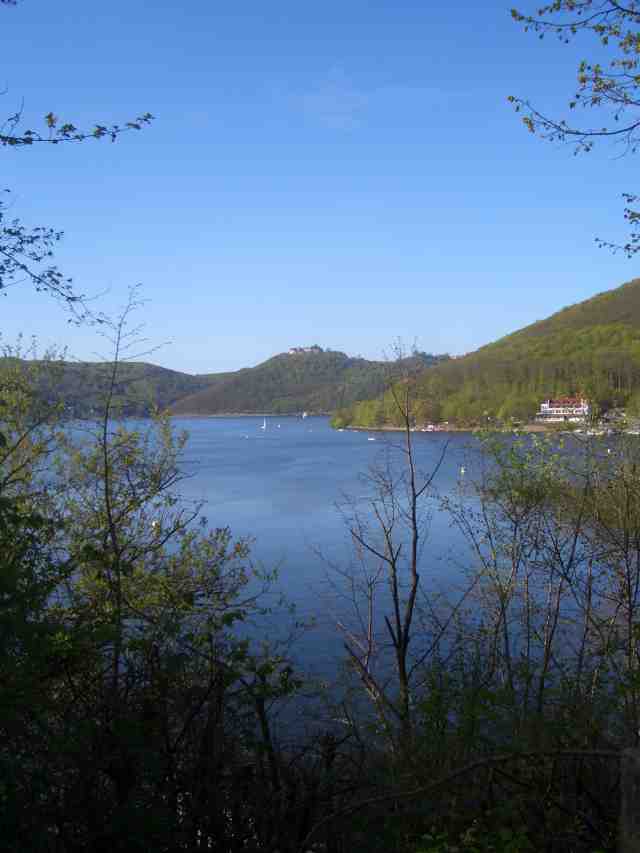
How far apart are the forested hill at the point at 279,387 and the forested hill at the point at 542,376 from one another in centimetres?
3937

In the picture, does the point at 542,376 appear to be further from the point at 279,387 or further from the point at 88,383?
the point at 279,387

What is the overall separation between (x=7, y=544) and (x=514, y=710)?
2.68m

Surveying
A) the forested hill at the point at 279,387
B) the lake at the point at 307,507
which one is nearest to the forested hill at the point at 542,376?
the lake at the point at 307,507

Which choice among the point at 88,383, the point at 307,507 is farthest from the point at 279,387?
the point at 88,383

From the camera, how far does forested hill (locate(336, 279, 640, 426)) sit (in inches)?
400

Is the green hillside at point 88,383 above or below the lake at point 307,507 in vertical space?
above

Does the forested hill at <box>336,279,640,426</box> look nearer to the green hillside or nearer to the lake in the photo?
the lake

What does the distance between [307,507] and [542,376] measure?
21.8m

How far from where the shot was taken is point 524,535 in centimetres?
860

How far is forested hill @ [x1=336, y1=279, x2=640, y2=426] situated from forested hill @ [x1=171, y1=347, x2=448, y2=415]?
39.4 metres

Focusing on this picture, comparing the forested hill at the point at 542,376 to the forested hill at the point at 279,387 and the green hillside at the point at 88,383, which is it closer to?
the green hillside at the point at 88,383

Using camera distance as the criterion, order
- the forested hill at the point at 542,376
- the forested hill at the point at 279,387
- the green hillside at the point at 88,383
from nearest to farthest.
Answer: the green hillside at the point at 88,383, the forested hill at the point at 542,376, the forested hill at the point at 279,387

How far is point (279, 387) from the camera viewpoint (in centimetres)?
14400

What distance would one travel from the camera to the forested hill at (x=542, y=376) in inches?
400
